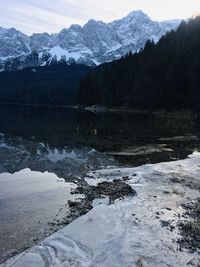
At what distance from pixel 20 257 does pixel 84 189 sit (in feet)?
30.4

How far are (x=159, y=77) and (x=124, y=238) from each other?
98.7 meters

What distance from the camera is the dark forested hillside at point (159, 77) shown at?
97.9 m

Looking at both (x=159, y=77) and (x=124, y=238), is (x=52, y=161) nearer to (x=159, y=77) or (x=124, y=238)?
(x=124, y=238)

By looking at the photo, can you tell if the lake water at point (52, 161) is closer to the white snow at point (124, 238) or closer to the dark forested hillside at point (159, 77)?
the white snow at point (124, 238)

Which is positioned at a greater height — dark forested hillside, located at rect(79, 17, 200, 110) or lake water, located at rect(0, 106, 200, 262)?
dark forested hillside, located at rect(79, 17, 200, 110)

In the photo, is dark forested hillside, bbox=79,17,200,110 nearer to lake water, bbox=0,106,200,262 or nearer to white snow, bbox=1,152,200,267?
lake water, bbox=0,106,200,262

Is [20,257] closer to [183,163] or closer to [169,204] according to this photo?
[169,204]

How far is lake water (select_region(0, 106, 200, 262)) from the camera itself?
16.4 metres

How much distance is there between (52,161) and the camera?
3153 centimetres

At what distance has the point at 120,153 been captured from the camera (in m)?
35.6

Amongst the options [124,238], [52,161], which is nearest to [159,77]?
[52,161]

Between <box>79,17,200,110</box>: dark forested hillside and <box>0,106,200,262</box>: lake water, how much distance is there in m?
44.7

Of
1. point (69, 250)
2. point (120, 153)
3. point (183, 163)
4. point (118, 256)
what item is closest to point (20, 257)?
point (69, 250)

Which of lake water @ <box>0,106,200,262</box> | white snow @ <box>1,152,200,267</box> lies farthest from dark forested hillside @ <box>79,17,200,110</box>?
white snow @ <box>1,152,200,267</box>
